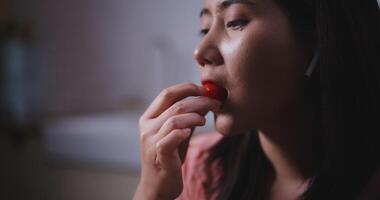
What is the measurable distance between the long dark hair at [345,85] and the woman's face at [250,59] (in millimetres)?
34

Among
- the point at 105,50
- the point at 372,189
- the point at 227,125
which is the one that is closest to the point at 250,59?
the point at 227,125

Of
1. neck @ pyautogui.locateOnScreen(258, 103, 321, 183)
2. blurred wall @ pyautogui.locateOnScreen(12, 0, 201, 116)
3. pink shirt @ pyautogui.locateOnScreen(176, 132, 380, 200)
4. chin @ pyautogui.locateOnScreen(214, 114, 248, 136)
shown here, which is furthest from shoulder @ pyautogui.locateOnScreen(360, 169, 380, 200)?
blurred wall @ pyautogui.locateOnScreen(12, 0, 201, 116)

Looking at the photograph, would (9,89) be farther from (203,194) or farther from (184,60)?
(203,194)

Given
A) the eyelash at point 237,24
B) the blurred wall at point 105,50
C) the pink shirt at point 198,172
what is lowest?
the blurred wall at point 105,50

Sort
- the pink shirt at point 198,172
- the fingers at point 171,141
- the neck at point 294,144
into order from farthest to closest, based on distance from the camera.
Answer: the pink shirt at point 198,172
the neck at point 294,144
the fingers at point 171,141

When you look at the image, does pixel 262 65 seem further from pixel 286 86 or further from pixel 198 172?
pixel 198 172

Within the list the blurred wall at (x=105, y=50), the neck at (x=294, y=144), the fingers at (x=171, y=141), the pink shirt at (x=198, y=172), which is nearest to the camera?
the fingers at (x=171, y=141)

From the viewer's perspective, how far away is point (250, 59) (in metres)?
0.76

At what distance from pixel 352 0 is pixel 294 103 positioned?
0.70 feet

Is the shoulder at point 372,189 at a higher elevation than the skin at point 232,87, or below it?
below

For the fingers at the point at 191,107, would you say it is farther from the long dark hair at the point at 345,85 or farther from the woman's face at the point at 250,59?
the long dark hair at the point at 345,85

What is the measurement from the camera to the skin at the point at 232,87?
756 mm

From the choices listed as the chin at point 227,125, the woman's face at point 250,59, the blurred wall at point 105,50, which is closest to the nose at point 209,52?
the woman's face at point 250,59

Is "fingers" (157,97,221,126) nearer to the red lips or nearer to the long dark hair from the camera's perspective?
the red lips
